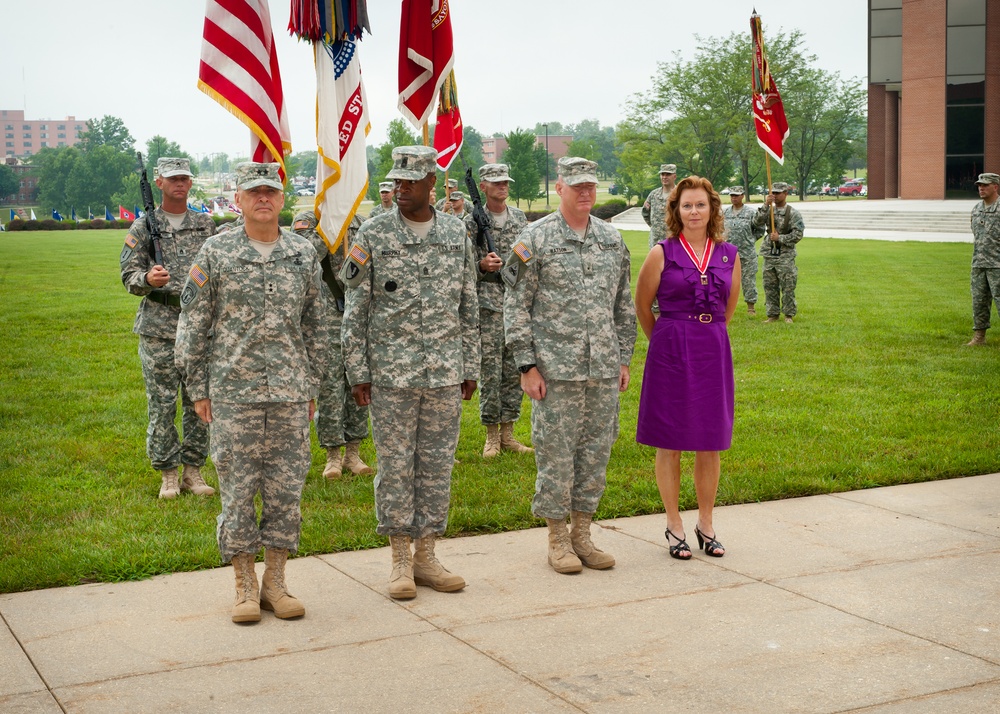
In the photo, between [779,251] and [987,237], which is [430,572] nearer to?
[987,237]

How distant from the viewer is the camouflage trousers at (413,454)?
5930mm

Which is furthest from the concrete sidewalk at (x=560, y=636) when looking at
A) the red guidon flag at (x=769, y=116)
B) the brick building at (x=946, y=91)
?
the brick building at (x=946, y=91)

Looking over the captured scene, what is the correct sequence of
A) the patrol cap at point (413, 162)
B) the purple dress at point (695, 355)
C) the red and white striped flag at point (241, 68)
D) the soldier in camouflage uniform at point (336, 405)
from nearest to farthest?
1. the patrol cap at point (413, 162)
2. the purple dress at point (695, 355)
3. the red and white striped flag at point (241, 68)
4. the soldier in camouflage uniform at point (336, 405)

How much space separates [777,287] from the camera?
61.3ft

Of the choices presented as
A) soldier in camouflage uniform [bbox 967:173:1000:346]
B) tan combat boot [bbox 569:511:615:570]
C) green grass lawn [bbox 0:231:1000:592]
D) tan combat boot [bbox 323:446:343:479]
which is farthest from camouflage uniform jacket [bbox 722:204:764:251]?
tan combat boot [bbox 569:511:615:570]

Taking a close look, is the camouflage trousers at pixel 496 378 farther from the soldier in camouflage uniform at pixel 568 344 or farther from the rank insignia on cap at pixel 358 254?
the rank insignia on cap at pixel 358 254

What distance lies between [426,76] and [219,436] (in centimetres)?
384

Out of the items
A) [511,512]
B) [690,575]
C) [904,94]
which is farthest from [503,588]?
[904,94]

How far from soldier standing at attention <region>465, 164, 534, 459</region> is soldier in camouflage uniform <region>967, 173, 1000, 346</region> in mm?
8146

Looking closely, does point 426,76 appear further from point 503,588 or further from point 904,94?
point 904,94

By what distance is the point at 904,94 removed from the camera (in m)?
58.0

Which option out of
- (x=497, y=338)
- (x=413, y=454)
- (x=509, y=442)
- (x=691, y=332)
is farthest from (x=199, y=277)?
(x=509, y=442)

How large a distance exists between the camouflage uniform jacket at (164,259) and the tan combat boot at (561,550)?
3.31 meters

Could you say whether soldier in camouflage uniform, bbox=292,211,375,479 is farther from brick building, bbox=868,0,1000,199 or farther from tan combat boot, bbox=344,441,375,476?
brick building, bbox=868,0,1000,199
